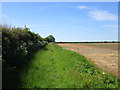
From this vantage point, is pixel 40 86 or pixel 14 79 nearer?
pixel 40 86

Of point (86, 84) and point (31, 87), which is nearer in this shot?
point (31, 87)

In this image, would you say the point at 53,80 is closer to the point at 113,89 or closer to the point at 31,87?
the point at 31,87

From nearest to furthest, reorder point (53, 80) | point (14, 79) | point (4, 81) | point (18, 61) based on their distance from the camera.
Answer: point (4, 81) → point (14, 79) → point (53, 80) → point (18, 61)

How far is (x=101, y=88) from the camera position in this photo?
504 cm

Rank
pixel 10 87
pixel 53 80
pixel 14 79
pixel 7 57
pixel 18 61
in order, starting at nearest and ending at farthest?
pixel 10 87 < pixel 14 79 < pixel 53 80 < pixel 7 57 < pixel 18 61

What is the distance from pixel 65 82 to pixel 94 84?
42.9 inches

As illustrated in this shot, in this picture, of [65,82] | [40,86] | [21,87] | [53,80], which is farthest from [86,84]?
[21,87]

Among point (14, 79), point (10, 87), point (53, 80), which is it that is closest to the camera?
point (10, 87)

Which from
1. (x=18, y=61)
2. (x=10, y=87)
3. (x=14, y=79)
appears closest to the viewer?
(x=10, y=87)

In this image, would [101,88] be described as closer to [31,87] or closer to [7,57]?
[31,87]

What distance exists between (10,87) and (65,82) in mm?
1993

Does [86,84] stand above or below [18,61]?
below

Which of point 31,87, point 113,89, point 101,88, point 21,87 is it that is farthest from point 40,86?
point 113,89

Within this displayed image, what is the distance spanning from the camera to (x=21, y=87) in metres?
4.78
